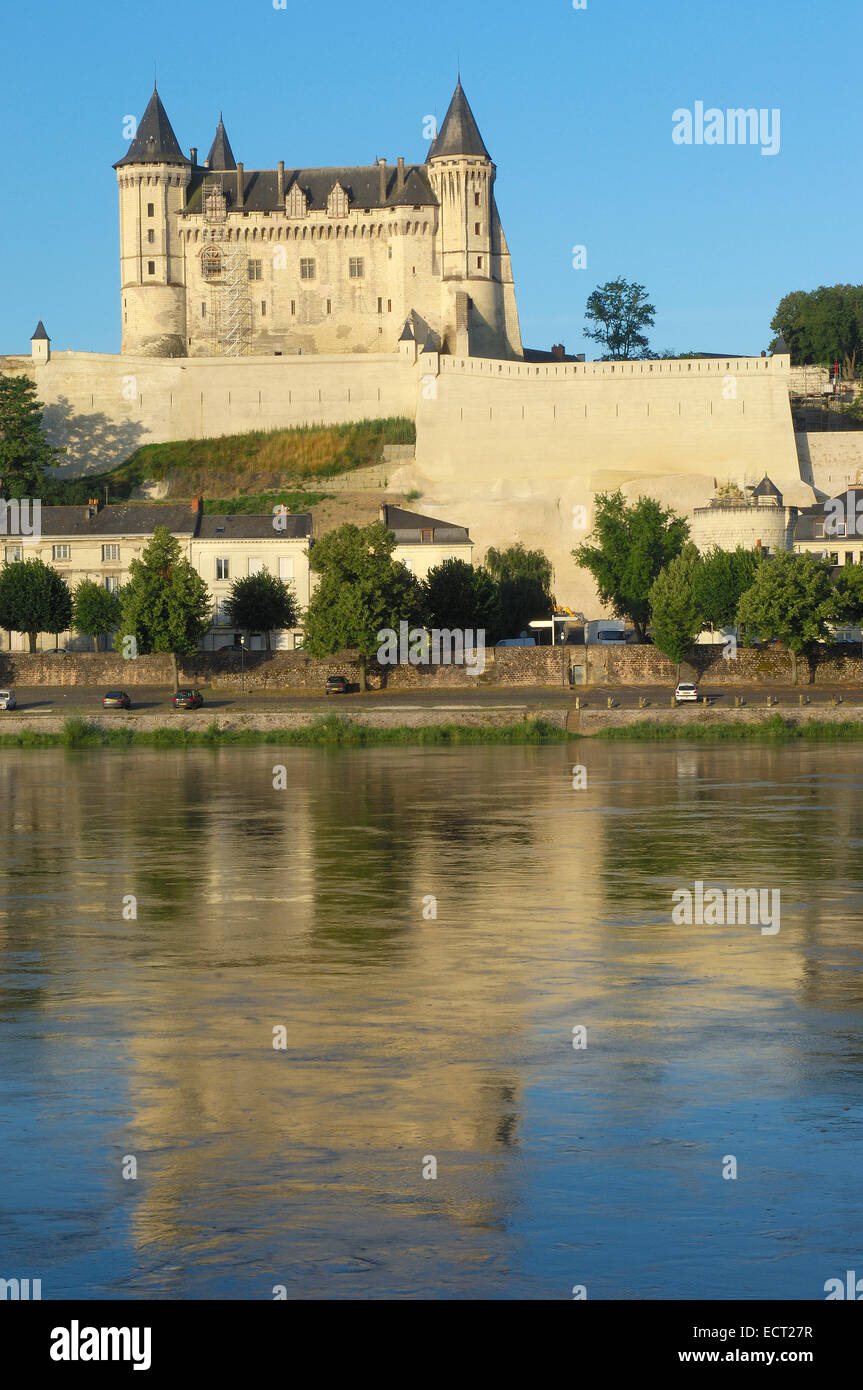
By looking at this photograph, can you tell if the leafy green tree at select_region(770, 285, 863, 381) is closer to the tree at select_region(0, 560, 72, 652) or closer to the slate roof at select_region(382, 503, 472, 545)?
the slate roof at select_region(382, 503, 472, 545)

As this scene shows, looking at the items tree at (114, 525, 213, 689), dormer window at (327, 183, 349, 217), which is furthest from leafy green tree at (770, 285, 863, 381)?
tree at (114, 525, 213, 689)

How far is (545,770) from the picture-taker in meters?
38.0

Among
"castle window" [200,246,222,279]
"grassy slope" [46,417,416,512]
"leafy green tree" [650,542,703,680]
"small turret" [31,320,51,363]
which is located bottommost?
"leafy green tree" [650,542,703,680]

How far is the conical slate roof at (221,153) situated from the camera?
97.2m

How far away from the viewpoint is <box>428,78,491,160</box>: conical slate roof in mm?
91312

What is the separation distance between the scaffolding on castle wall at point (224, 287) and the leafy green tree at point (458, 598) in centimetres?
3649

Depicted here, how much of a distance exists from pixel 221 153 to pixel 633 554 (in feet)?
138

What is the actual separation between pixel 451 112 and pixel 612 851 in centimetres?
7531

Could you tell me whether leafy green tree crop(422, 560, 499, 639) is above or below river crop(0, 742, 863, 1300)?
above

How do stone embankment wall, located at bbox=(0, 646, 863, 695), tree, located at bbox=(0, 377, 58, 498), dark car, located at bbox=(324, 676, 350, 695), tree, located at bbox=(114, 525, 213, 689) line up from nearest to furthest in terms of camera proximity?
dark car, located at bbox=(324, 676, 350, 695) → stone embankment wall, located at bbox=(0, 646, 863, 695) → tree, located at bbox=(114, 525, 213, 689) → tree, located at bbox=(0, 377, 58, 498)

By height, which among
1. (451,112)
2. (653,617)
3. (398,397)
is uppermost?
(451,112)

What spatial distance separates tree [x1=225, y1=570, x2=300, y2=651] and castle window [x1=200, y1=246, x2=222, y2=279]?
3688 cm
